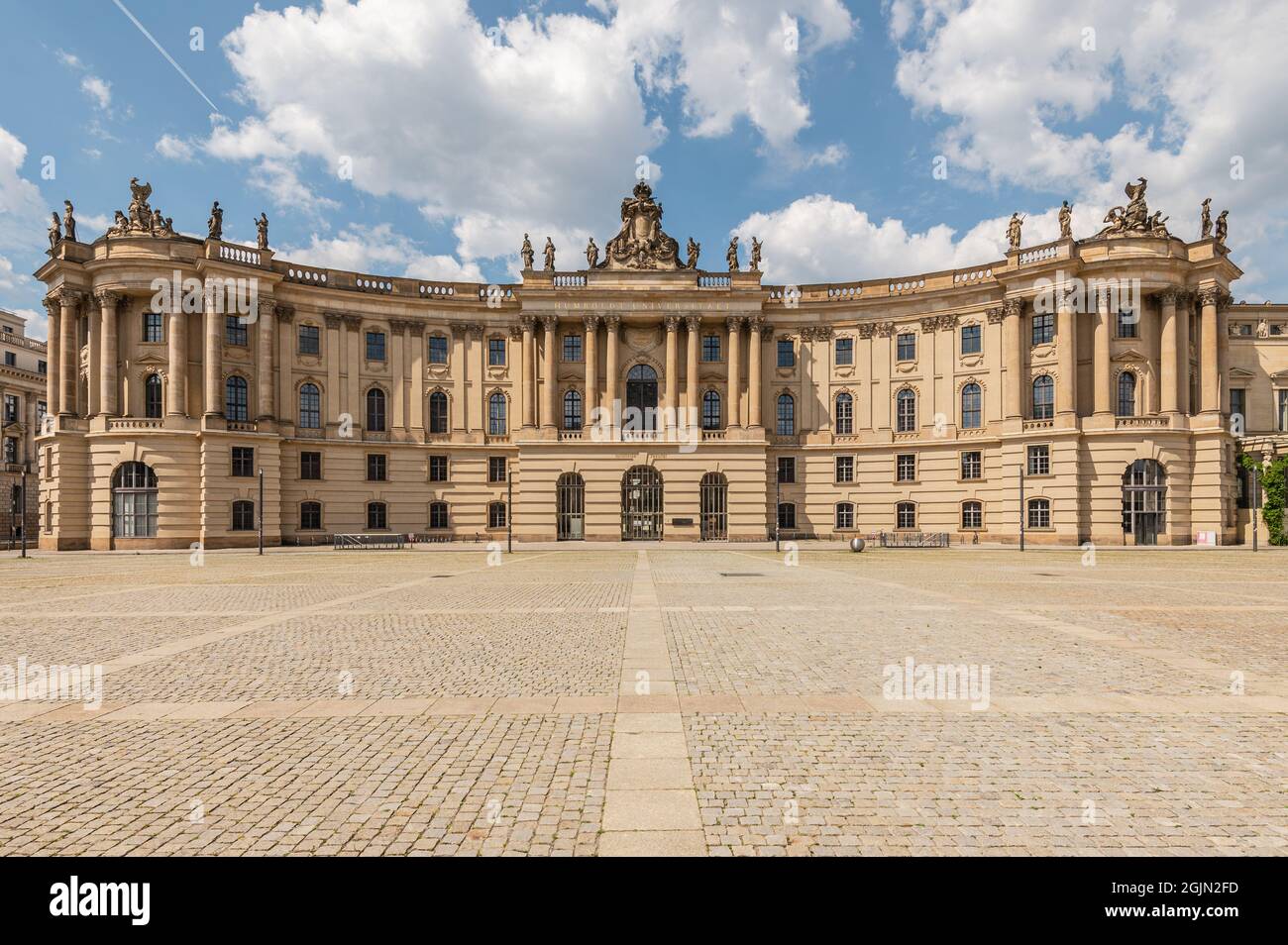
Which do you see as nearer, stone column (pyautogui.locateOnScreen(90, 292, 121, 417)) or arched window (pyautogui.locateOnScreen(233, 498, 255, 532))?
stone column (pyautogui.locateOnScreen(90, 292, 121, 417))

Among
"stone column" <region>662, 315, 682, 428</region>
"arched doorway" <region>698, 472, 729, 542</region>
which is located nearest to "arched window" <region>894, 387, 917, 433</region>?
"arched doorway" <region>698, 472, 729, 542</region>

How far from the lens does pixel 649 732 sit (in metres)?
6.24

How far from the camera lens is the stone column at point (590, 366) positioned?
46.7 m

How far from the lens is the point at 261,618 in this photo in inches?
518

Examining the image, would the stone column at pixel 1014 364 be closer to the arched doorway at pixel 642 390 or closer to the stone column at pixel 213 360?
the arched doorway at pixel 642 390

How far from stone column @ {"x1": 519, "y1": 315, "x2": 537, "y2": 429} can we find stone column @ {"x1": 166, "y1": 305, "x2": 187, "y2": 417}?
21.2 m

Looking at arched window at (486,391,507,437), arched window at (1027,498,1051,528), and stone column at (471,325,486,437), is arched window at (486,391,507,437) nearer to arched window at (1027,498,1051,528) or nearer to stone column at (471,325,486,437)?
stone column at (471,325,486,437)

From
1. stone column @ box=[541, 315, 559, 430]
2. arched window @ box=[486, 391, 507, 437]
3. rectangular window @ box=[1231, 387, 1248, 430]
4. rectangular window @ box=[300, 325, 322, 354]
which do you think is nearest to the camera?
rectangular window @ box=[300, 325, 322, 354]

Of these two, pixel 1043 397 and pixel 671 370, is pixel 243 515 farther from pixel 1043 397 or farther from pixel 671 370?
pixel 1043 397

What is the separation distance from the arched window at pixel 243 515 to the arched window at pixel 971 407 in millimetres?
48589

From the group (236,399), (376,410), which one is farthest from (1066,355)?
(236,399)

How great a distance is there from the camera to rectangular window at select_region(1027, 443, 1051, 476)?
41.9 m

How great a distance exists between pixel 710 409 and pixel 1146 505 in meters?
Answer: 28.4

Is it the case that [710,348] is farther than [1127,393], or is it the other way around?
[710,348]
